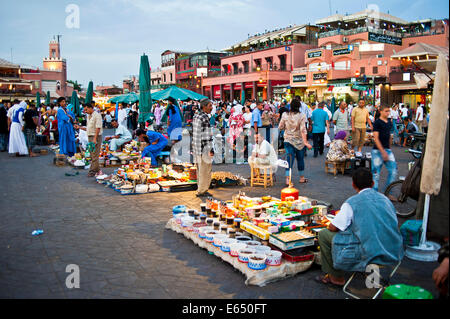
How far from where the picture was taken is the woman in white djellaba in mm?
13062

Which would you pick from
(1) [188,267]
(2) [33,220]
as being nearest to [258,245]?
(1) [188,267]

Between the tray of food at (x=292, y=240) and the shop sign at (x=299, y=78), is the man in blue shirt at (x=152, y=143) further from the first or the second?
the shop sign at (x=299, y=78)

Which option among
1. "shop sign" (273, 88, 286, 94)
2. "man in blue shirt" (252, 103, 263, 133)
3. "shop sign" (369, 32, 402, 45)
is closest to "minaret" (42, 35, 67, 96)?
"shop sign" (273, 88, 286, 94)

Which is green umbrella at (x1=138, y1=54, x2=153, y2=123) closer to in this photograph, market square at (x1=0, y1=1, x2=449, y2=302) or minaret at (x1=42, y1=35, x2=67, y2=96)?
market square at (x1=0, y1=1, x2=449, y2=302)

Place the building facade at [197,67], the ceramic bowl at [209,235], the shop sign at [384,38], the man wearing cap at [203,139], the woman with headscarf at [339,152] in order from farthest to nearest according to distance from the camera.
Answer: the building facade at [197,67], the shop sign at [384,38], the woman with headscarf at [339,152], the man wearing cap at [203,139], the ceramic bowl at [209,235]

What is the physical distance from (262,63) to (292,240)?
4093cm

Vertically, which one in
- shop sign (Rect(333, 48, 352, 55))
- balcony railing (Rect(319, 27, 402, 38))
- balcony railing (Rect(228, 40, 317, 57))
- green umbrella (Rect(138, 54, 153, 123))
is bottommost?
green umbrella (Rect(138, 54, 153, 123))

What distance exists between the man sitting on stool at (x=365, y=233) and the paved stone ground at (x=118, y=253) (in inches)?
15.7

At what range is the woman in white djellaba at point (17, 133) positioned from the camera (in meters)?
13.1

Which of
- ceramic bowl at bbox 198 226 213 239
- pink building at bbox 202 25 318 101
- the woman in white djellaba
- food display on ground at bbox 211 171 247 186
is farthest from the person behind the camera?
pink building at bbox 202 25 318 101

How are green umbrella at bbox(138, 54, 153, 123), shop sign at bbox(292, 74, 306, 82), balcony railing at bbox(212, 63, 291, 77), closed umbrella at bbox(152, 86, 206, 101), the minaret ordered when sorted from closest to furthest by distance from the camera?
green umbrella at bbox(138, 54, 153, 123) → closed umbrella at bbox(152, 86, 206, 101) → shop sign at bbox(292, 74, 306, 82) → balcony railing at bbox(212, 63, 291, 77) → the minaret

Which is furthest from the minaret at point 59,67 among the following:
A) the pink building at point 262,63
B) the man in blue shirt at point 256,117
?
the man in blue shirt at point 256,117
